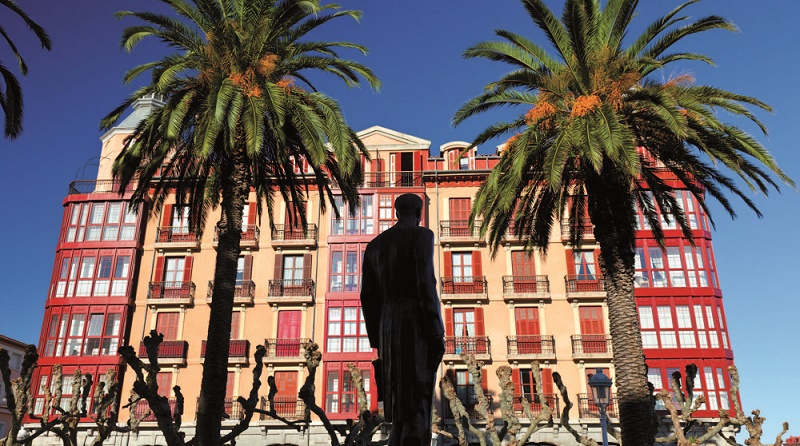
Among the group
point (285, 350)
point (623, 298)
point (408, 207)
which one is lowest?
point (408, 207)

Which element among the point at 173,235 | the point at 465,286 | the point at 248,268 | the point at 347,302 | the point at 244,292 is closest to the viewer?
the point at 347,302

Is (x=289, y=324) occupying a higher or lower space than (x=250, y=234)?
lower

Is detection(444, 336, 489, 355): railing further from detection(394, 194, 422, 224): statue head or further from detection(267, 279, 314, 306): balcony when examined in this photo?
detection(394, 194, 422, 224): statue head

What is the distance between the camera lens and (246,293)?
36.8 m

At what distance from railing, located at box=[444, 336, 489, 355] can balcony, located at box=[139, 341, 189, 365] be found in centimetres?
1398

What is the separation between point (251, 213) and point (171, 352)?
29.2 feet

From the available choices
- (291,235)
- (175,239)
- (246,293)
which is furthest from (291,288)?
(175,239)

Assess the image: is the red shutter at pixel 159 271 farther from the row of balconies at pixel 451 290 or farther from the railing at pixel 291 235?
the railing at pixel 291 235

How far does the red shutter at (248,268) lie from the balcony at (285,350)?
155 inches

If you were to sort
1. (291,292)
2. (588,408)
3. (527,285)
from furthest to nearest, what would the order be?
(291,292), (527,285), (588,408)

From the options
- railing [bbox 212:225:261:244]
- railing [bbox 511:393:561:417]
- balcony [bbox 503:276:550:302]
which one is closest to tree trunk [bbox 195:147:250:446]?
railing [bbox 212:225:261:244]

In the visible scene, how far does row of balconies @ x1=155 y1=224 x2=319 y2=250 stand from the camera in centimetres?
3750

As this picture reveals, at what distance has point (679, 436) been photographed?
2012 centimetres

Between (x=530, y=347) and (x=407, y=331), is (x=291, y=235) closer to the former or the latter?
(x=530, y=347)
